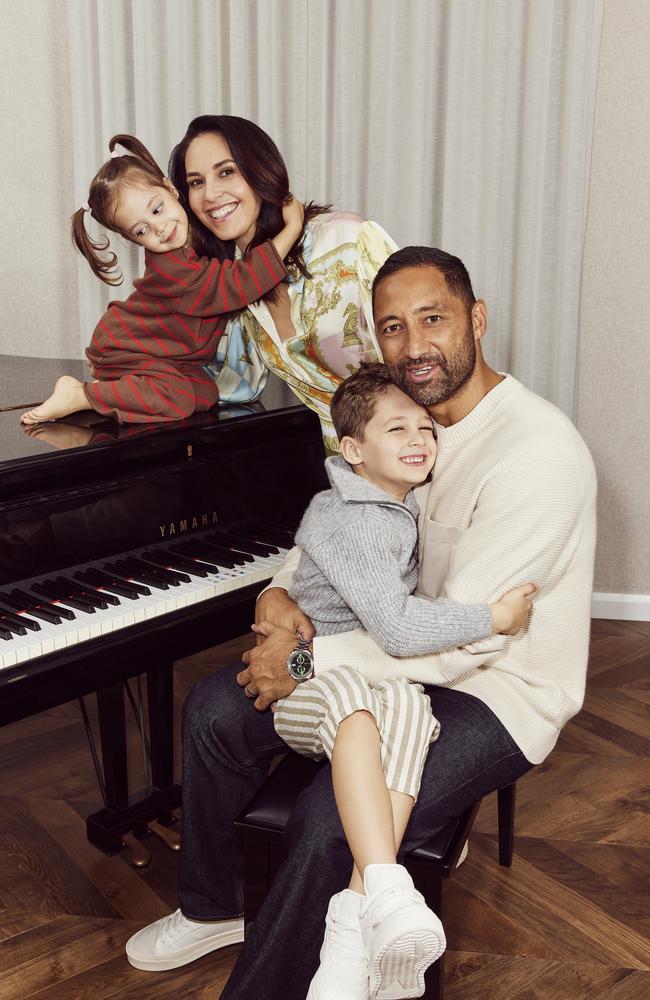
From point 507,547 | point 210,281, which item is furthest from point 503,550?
point 210,281

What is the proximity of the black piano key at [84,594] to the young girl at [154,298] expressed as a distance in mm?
412

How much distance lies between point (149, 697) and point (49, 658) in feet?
1.70

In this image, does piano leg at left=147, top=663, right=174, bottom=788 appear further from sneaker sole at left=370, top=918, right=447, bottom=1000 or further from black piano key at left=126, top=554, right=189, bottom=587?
sneaker sole at left=370, top=918, right=447, bottom=1000

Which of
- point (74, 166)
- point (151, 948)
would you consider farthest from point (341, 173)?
point (151, 948)

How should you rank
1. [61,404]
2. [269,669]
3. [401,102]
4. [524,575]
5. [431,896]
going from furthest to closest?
[401,102]
[61,404]
[269,669]
[524,575]
[431,896]

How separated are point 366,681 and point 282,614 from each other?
0.85 ft

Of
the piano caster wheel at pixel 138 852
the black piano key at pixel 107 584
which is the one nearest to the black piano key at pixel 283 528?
the black piano key at pixel 107 584

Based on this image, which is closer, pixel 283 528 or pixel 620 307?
pixel 283 528

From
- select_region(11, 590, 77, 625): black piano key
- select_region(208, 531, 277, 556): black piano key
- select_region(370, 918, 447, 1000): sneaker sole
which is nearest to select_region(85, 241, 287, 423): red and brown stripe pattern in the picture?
select_region(208, 531, 277, 556): black piano key

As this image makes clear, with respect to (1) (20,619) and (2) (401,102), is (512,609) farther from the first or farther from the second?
(2) (401,102)

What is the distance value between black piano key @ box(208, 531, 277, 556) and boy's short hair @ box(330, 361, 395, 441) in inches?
15.6

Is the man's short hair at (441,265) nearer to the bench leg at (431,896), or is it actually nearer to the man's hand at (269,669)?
the man's hand at (269,669)

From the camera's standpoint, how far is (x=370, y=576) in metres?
1.72

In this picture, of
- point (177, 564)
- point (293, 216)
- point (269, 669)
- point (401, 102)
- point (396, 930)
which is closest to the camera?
point (396, 930)
